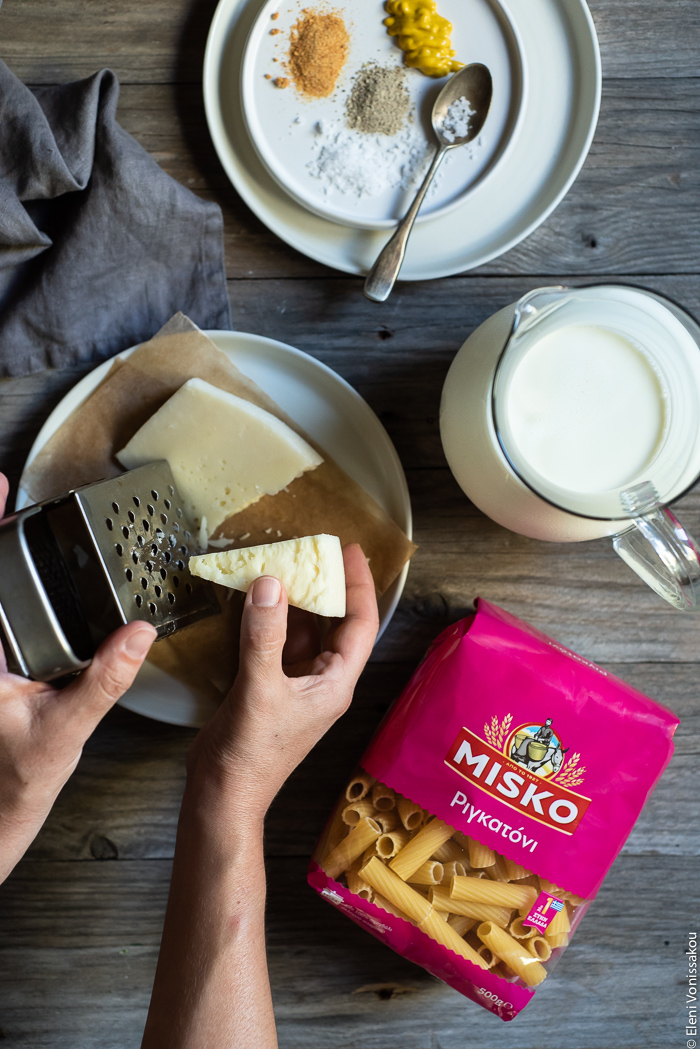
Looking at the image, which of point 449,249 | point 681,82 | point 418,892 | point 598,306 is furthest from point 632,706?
point 681,82

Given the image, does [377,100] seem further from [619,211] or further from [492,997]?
[492,997]

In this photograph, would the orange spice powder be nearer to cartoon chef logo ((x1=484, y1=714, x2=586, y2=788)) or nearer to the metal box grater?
the metal box grater

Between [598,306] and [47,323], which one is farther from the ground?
[598,306]

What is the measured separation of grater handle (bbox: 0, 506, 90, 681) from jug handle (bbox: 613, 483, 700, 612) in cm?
58

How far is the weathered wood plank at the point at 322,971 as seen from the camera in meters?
0.95

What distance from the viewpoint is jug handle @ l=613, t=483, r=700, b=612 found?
701mm

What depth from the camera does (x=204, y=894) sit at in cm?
76

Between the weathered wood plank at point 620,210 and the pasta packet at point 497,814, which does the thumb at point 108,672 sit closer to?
the pasta packet at point 497,814

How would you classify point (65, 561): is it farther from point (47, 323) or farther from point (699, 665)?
point (699, 665)

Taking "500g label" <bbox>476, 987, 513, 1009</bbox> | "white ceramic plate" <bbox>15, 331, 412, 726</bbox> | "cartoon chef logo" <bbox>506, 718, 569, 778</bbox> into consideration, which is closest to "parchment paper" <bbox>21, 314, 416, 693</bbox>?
"white ceramic plate" <bbox>15, 331, 412, 726</bbox>

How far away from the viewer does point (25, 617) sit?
68 cm

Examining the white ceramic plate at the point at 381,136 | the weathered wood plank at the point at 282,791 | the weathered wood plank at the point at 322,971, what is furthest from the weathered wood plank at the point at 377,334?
the weathered wood plank at the point at 322,971

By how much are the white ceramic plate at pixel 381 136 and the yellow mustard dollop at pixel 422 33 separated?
0.04 feet

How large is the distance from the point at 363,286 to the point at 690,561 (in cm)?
53
